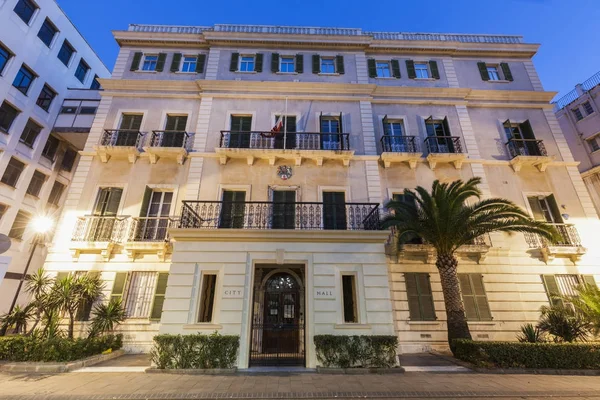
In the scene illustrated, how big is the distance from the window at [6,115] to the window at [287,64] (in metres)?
18.6

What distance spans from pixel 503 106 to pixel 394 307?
14.3 metres

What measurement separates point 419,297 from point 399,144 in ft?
27.2

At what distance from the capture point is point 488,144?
52.4 ft

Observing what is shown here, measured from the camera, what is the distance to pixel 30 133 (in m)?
19.8

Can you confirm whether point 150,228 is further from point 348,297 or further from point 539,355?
point 539,355

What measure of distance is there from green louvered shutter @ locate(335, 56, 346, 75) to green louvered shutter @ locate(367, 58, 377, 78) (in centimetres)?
176

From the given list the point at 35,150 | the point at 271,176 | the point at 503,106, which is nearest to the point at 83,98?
the point at 35,150

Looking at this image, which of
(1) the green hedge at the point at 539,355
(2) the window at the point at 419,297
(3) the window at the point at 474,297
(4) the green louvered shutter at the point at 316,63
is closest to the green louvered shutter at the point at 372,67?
(4) the green louvered shutter at the point at 316,63

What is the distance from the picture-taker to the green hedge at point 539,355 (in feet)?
30.0

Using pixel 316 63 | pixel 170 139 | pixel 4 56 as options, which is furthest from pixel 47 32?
pixel 316 63

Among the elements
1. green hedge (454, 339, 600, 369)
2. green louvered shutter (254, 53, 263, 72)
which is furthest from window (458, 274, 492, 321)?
green louvered shutter (254, 53, 263, 72)

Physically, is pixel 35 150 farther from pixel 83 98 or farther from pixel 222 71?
pixel 222 71

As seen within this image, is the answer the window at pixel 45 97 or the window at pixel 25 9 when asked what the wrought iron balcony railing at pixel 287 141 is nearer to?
the window at pixel 45 97

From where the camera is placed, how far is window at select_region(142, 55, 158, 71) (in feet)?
57.5
